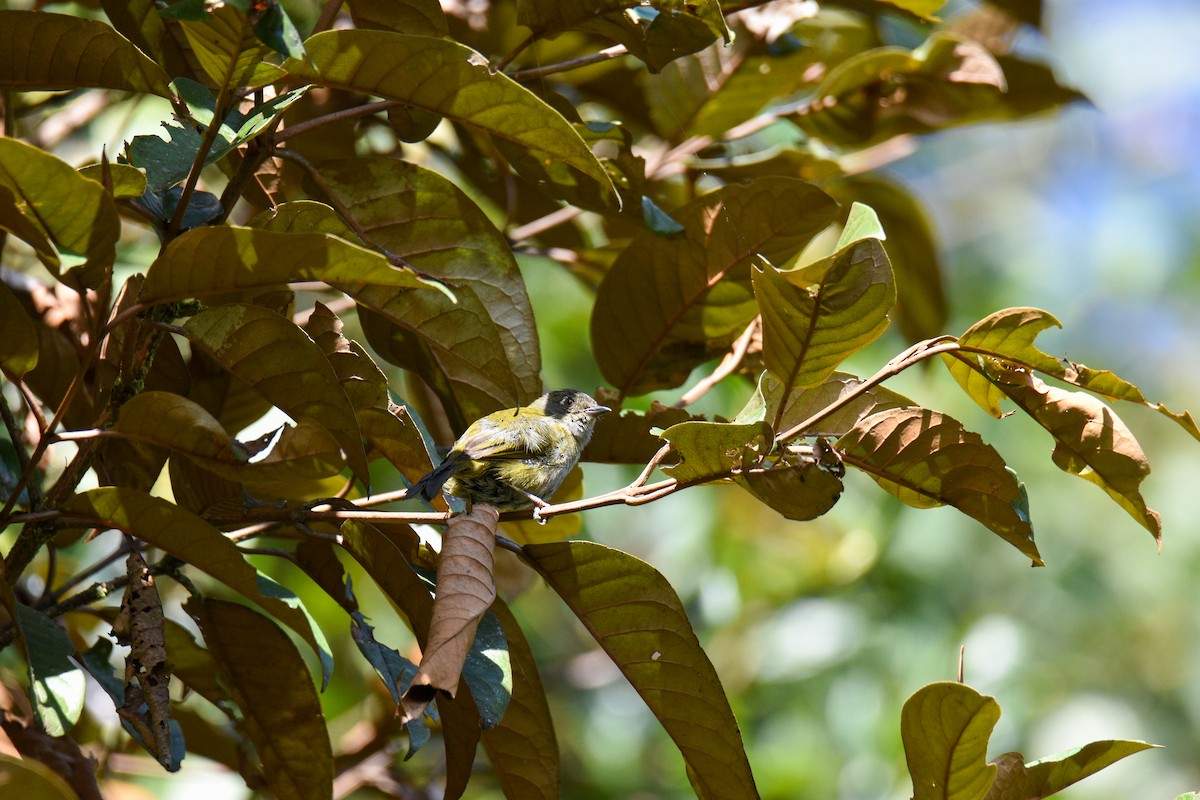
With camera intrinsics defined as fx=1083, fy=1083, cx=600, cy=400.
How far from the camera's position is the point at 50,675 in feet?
4.71

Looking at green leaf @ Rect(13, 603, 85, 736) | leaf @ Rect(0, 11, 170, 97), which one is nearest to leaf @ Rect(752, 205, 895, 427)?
leaf @ Rect(0, 11, 170, 97)

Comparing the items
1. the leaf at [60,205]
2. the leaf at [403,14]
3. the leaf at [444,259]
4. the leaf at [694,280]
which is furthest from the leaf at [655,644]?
the leaf at [403,14]

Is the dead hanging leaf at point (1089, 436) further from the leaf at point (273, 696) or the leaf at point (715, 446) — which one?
the leaf at point (273, 696)

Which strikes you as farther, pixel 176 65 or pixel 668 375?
pixel 668 375

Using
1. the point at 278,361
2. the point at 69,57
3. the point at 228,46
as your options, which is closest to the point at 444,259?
the point at 278,361

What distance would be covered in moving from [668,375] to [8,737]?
52.6 inches

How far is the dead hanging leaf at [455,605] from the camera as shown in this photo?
1.20 metres

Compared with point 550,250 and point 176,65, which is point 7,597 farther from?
point 550,250

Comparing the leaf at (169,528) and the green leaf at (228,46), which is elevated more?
the green leaf at (228,46)

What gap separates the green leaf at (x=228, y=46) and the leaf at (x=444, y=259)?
0.32 metres

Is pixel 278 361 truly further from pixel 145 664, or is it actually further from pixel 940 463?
pixel 940 463

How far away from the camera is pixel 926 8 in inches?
92.0

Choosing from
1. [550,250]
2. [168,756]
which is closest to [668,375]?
[550,250]

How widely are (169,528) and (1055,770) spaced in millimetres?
1352
